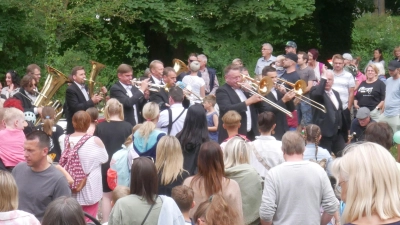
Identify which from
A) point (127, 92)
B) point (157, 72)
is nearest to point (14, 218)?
point (127, 92)

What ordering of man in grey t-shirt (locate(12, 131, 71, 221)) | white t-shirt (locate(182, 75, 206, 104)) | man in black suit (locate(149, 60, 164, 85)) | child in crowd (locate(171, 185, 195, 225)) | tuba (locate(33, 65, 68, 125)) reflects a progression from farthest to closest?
white t-shirt (locate(182, 75, 206, 104)), man in black suit (locate(149, 60, 164, 85)), tuba (locate(33, 65, 68, 125)), man in grey t-shirt (locate(12, 131, 71, 221)), child in crowd (locate(171, 185, 195, 225))

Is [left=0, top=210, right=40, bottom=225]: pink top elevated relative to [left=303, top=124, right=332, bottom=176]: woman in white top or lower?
elevated

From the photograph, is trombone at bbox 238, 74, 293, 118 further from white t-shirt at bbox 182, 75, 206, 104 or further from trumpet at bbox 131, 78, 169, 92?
white t-shirt at bbox 182, 75, 206, 104

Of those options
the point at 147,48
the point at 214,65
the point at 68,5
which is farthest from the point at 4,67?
the point at 214,65

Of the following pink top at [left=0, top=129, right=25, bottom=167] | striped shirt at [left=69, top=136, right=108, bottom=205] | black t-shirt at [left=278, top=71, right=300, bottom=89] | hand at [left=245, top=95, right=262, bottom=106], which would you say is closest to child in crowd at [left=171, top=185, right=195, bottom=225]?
striped shirt at [left=69, top=136, right=108, bottom=205]

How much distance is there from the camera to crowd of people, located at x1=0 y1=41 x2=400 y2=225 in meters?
4.31

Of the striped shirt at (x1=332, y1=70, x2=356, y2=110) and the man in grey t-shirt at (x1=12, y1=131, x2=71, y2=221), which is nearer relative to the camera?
the man in grey t-shirt at (x1=12, y1=131, x2=71, y2=221)

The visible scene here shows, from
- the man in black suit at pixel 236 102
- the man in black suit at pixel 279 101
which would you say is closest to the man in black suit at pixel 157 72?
the man in black suit at pixel 279 101

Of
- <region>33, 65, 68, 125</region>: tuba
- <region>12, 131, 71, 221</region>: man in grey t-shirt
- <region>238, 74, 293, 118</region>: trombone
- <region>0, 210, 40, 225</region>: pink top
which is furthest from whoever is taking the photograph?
<region>33, 65, 68, 125</region>: tuba

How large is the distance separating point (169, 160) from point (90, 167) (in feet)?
4.46

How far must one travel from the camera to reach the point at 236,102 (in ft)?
33.1

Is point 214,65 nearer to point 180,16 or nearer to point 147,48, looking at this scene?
point 147,48

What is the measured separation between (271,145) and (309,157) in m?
0.87

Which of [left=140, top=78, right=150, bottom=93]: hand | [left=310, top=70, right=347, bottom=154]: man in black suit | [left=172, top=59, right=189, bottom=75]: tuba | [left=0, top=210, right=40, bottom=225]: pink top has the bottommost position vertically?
[left=310, top=70, right=347, bottom=154]: man in black suit
